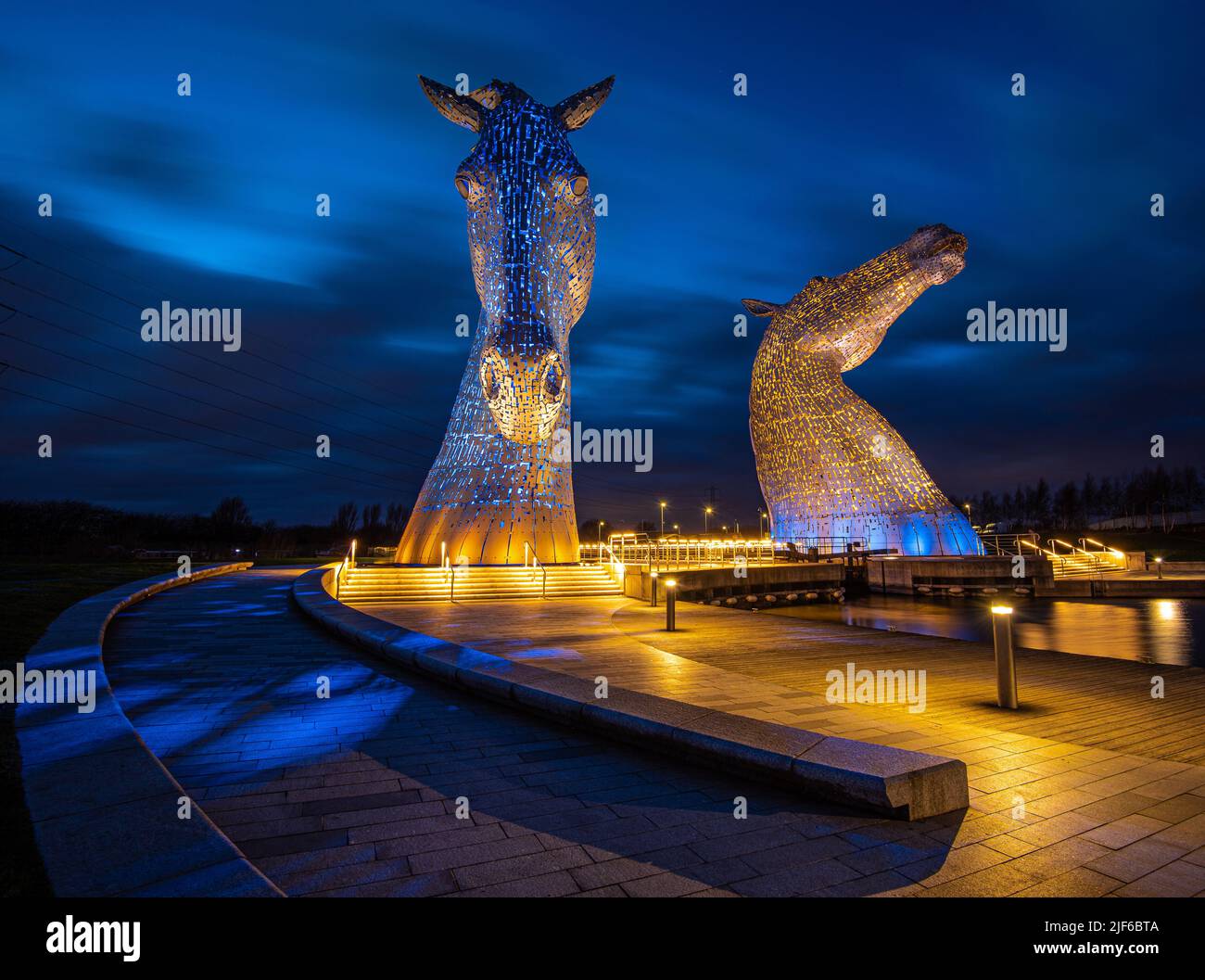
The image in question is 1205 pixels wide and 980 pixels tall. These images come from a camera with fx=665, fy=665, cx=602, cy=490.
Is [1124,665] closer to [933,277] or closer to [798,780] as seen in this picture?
[798,780]

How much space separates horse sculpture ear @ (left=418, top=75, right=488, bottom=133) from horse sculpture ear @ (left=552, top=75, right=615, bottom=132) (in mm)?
2659

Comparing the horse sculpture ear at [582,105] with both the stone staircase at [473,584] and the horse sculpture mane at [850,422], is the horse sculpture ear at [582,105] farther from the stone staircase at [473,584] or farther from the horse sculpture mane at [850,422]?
the stone staircase at [473,584]

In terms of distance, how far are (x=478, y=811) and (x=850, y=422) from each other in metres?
30.4

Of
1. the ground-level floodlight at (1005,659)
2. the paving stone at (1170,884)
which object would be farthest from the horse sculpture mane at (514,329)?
the paving stone at (1170,884)

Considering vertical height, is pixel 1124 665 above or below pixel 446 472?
below

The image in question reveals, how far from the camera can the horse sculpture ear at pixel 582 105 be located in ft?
76.6

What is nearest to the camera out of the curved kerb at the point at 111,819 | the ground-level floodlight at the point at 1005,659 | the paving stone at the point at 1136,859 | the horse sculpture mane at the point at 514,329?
the curved kerb at the point at 111,819

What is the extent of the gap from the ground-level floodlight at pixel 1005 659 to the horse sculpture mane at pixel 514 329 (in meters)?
15.9

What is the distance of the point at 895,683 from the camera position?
7613 mm

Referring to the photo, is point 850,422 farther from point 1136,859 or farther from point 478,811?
point 478,811

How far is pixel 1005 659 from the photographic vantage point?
255 inches

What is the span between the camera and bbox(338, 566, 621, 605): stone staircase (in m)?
18.0
